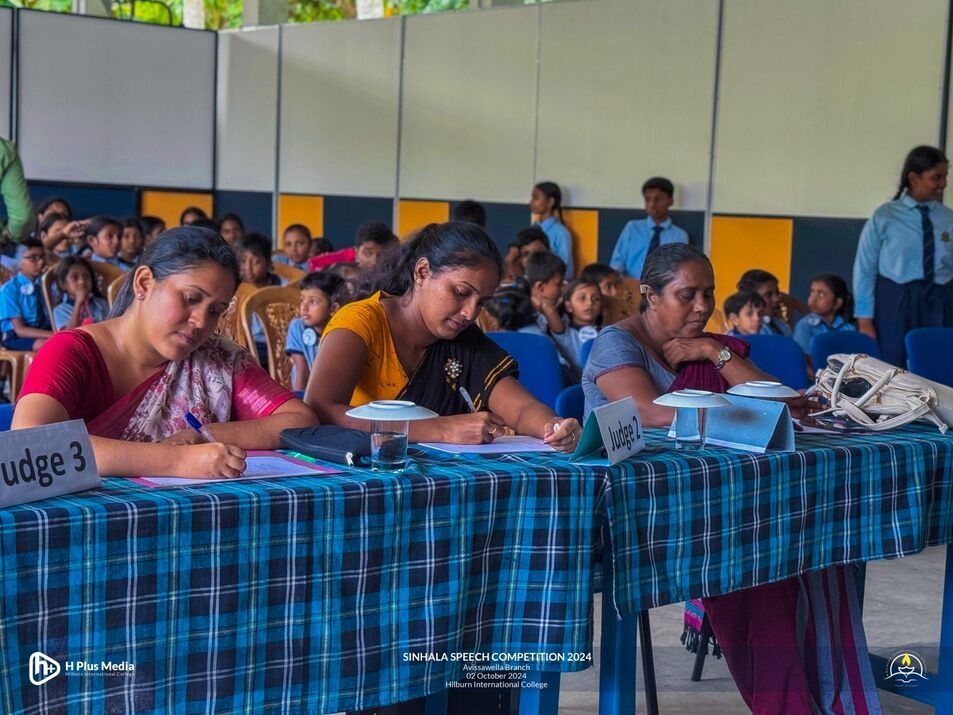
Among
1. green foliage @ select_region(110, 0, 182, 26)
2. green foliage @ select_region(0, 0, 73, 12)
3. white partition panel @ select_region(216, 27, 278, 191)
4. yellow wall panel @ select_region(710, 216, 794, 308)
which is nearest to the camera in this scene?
yellow wall panel @ select_region(710, 216, 794, 308)

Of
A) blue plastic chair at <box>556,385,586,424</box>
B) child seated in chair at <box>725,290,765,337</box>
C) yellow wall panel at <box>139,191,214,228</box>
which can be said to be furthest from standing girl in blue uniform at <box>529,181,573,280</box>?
blue plastic chair at <box>556,385,586,424</box>

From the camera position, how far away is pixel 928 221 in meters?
5.66

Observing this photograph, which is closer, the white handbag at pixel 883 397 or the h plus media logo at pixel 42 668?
the h plus media logo at pixel 42 668

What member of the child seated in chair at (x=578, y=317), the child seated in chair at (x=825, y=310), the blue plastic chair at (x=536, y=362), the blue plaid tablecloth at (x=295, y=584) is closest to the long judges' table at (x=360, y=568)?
the blue plaid tablecloth at (x=295, y=584)

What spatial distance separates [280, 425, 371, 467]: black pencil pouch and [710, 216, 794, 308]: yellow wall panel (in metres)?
5.79

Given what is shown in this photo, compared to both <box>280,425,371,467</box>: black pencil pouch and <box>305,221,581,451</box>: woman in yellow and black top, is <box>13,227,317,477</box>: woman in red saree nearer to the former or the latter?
<box>280,425,371,467</box>: black pencil pouch

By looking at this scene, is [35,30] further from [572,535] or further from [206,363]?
[572,535]

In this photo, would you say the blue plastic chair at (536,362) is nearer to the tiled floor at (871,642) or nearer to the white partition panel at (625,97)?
the tiled floor at (871,642)

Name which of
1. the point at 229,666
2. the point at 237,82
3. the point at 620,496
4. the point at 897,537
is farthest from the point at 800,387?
the point at 237,82

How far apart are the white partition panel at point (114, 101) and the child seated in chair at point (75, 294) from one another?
14.7 feet

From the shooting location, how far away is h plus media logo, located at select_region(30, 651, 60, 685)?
56.3 inches

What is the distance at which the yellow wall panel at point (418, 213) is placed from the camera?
918 centimetres

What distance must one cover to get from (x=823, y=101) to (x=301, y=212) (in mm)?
4679

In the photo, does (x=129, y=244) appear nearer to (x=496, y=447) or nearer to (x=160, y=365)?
(x=160, y=365)
